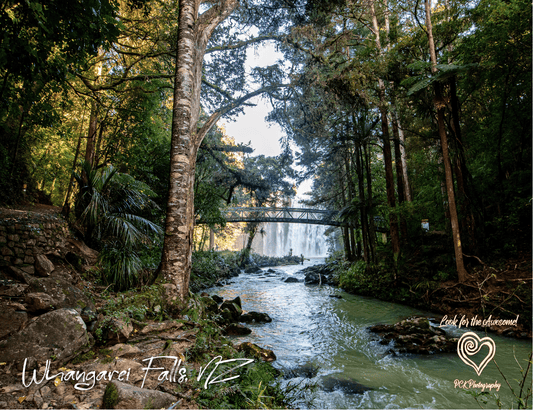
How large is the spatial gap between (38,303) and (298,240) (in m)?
37.3

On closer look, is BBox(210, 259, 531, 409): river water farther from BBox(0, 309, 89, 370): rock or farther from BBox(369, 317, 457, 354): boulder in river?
BBox(0, 309, 89, 370): rock

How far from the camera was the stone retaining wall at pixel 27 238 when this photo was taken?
11.5 ft

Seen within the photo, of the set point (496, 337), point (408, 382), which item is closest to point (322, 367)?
point (408, 382)

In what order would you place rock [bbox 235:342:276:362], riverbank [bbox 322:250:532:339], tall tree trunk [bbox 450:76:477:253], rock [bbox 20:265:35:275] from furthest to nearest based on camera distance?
tall tree trunk [bbox 450:76:477:253], riverbank [bbox 322:250:532:339], rock [bbox 235:342:276:362], rock [bbox 20:265:35:275]

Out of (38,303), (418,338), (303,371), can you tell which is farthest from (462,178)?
→ (38,303)

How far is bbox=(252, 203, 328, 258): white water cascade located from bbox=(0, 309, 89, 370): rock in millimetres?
31728

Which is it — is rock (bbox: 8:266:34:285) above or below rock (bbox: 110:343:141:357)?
above

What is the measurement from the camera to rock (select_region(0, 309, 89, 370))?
188 cm

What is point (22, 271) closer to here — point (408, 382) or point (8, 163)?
point (408, 382)

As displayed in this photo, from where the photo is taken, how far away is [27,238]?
12.3 feet

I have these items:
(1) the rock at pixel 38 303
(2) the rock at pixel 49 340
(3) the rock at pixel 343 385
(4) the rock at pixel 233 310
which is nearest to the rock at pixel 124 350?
(2) the rock at pixel 49 340

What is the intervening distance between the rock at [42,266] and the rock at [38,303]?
153 cm

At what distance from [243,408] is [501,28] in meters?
8.33

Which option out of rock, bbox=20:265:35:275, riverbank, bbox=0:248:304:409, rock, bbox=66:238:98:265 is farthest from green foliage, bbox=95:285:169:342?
rock, bbox=66:238:98:265
